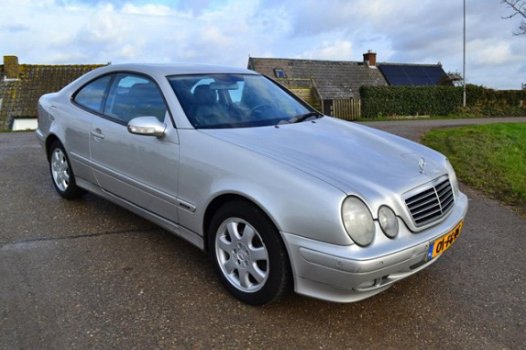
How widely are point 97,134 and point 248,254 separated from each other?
1988mm

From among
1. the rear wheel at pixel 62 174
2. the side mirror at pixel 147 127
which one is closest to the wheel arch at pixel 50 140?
the rear wheel at pixel 62 174

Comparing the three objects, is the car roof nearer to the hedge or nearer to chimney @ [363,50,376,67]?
the hedge

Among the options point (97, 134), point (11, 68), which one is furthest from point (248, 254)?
point (11, 68)

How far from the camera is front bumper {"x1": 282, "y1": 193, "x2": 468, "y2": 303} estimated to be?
246 cm

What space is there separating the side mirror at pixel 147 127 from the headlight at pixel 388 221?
1.67m

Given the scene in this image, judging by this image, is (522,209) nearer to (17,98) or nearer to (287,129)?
(287,129)

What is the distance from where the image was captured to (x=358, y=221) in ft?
8.25

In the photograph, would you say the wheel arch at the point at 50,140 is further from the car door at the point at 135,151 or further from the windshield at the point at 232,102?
the windshield at the point at 232,102

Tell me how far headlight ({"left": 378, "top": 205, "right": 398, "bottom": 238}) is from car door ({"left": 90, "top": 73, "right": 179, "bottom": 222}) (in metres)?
1.46

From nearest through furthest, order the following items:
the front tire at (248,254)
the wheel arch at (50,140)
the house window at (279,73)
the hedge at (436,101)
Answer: the front tire at (248,254), the wheel arch at (50,140), the hedge at (436,101), the house window at (279,73)

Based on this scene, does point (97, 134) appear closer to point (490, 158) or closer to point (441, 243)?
point (441, 243)

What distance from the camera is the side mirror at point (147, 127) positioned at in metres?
3.28

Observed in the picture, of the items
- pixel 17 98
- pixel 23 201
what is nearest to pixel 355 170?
pixel 23 201

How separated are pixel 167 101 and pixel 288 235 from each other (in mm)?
1547
